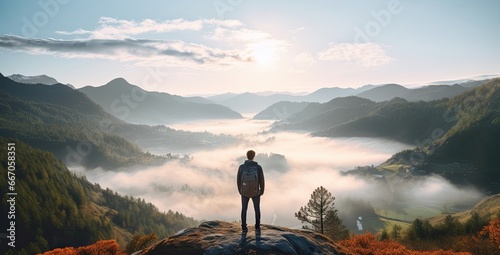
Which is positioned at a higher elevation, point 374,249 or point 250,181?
point 250,181

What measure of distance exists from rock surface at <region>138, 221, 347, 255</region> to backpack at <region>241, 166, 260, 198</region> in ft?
7.47

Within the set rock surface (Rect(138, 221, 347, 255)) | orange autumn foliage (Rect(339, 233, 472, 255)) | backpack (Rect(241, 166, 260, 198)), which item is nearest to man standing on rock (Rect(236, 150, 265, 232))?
backpack (Rect(241, 166, 260, 198))

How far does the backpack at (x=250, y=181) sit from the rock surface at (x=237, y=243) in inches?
89.6

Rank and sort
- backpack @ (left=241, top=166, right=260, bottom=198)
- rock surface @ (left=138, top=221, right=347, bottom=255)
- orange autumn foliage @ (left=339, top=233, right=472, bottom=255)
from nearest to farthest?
rock surface @ (left=138, top=221, right=347, bottom=255), backpack @ (left=241, top=166, right=260, bottom=198), orange autumn foliage @ (left=339, top=233, right=472, bottom=255)

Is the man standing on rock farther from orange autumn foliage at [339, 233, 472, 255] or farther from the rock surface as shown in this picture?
orange autumn foliage at [339, 233, 472, 255]

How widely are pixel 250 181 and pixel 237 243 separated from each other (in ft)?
11.3

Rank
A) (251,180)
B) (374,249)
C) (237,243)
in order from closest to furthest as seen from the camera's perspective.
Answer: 1. (237,243)
2. (251,180)
3. (374,249)

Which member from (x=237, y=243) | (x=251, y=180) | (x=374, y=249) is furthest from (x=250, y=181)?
(x=374, y=249)

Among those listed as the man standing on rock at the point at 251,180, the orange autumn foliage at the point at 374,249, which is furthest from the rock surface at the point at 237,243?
the orange autumn foliage at the point at 374,249

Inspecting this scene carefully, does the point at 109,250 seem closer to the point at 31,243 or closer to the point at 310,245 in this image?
the point at 310,245

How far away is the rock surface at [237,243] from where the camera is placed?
610 inches

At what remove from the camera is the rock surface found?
15.5m

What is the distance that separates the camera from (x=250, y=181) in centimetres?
1773

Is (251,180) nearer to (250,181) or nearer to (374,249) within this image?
(250,181)
